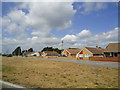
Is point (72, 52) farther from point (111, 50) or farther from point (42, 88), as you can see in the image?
point (42, 88)

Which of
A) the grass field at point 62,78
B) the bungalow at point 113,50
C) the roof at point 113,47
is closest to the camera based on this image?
the grass field at point 62,78

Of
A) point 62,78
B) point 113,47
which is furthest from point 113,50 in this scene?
point 62,78

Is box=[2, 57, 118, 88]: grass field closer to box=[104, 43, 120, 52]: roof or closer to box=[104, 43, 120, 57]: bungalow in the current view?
box=[104, 43, 120, 57]: bungalow

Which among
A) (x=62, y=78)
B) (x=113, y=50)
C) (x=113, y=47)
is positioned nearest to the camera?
(x=62, y=78)

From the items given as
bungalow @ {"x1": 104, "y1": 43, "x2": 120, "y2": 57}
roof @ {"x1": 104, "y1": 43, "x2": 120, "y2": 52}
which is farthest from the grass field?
roof @ {"x1": 104, "y1": 43, "x2": 120, "y2": 52}

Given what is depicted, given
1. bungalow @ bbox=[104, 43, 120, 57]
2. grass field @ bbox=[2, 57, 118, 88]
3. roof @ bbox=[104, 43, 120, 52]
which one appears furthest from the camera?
roof @ bbox=[104, 43, 120, 52]

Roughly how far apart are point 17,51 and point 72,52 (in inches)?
2334

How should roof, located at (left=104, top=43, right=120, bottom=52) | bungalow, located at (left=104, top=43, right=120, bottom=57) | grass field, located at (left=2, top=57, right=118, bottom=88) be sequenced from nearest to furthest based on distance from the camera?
grass field, located at (left=2, top=57, right=118, bottom=88) < bungalow, located at (left=104, top=43, right=120, bottom=57) < roof, located at (left=104, top=43, right=120, bottom=52)

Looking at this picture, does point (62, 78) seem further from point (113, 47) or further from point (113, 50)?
point (113, 47)

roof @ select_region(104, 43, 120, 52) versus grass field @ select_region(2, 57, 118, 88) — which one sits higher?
roof @ select_region(104, 43, 120, 52)

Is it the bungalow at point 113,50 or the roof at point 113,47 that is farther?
the roof at point 113,47

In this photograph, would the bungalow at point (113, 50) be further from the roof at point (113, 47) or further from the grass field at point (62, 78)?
the grass field at point (62, 78)

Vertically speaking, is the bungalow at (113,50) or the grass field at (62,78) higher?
the bungalow at (113,50)

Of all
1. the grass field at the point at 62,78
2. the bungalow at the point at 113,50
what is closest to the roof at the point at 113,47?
the bungalow at the point at 113,50
